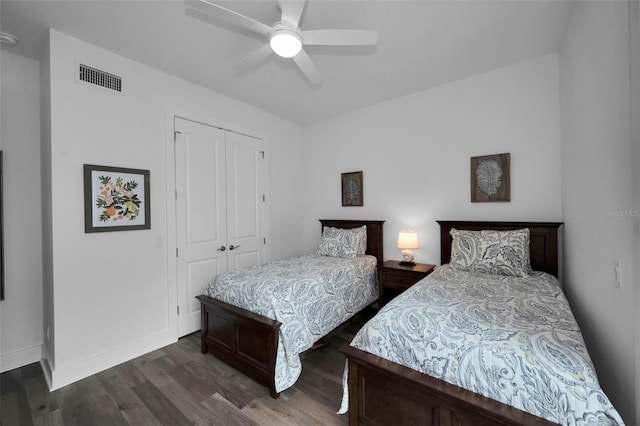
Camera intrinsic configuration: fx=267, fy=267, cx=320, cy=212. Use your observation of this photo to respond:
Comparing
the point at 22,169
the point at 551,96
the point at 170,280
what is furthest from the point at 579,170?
the point at 22,169

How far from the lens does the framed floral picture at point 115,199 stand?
236cm

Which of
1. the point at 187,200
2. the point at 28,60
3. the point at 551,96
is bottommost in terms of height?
the point at 187,200

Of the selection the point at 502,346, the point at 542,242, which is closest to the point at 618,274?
the point at 502,346

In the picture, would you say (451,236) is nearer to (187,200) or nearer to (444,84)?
(444,84)

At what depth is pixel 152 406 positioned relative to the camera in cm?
194

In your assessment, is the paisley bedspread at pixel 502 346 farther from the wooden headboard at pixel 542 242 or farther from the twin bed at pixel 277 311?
the wooden headboard at pixel 542 242

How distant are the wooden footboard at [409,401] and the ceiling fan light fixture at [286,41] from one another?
203 centimetres

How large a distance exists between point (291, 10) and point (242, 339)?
97.3 inches

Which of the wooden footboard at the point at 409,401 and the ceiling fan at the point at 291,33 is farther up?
the ceiling fan at the point at 291,33

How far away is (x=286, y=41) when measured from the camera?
1.83 metres

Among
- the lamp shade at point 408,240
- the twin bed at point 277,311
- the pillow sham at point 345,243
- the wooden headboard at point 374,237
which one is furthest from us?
the wooden headboard at point 374,237

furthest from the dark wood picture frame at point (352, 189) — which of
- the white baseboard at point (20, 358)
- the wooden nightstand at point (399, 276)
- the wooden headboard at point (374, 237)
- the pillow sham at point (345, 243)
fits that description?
the white baseboard at point (20, 358)

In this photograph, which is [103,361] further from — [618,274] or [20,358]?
[618,274]

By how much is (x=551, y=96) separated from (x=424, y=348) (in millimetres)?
2781
